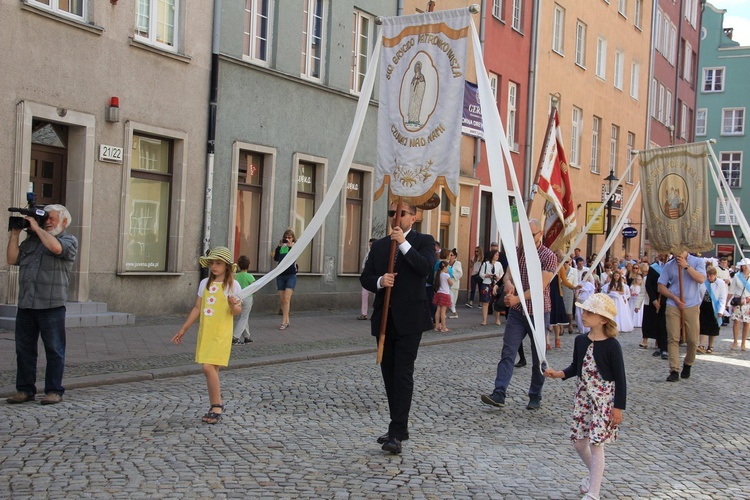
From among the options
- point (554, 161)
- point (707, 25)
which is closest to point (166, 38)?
point (554, 161)

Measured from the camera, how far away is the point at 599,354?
632cm

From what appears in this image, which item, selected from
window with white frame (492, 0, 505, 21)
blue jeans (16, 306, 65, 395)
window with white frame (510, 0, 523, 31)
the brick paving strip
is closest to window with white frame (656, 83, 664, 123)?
window with white frame (510, 0, 523, 31)

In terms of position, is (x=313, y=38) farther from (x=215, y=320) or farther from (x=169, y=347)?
(x=215, y=320)

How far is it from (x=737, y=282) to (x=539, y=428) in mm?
12606

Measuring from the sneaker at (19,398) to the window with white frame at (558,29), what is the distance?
28.7 meters

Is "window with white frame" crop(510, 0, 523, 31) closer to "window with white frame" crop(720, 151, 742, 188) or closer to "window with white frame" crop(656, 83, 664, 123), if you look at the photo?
"window with white frame" crop(656, 83, 664, 123)

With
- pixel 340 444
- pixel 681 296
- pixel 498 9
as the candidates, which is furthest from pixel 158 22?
pixel 498 9

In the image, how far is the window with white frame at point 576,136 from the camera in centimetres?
3722

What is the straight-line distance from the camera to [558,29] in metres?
35.1

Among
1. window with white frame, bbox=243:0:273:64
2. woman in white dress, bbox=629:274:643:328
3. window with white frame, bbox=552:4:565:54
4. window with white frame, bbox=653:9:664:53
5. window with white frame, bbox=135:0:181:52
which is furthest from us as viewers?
window with white frame, bbox=653:9:664:53

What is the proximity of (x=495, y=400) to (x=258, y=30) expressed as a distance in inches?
520

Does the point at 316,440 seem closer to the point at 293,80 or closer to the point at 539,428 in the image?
the point at 539,428

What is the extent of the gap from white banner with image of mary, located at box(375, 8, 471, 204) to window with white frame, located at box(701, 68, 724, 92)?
62750 millimetres

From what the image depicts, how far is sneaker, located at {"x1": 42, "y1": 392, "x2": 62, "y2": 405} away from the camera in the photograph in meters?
8.67
